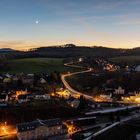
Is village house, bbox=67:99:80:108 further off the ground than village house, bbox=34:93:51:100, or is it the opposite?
village house, bbox=34:93:51:100

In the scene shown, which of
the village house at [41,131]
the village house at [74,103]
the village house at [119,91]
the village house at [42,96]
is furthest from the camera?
the village house at [119,91]

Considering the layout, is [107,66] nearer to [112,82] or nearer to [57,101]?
[112,82]

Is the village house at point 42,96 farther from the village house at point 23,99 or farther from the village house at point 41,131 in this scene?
the village house at point 41,131

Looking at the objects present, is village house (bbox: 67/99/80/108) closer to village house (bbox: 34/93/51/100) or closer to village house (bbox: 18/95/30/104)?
village house (bbox: 34/93/51/100)

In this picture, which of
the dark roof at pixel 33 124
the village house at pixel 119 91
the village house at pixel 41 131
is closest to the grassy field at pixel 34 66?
the village house at pixel 119 91

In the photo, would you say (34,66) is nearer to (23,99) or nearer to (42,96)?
(42,96)

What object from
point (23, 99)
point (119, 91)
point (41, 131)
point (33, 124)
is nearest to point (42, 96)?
point (23, 99)

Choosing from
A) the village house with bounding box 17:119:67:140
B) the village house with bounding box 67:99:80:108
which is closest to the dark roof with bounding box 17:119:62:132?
the village house with bounding box 17:119:67:140

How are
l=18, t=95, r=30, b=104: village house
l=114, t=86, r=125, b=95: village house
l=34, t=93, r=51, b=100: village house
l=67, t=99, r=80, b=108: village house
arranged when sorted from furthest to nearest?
1. l=114, t=86, r=125, b=95: village house
2. l=34, t=93, r=51, b=100: village house
3. l=18, t=95, r=30, b=104: village house
4. l=67, t=99, r=80, b=108: village house
